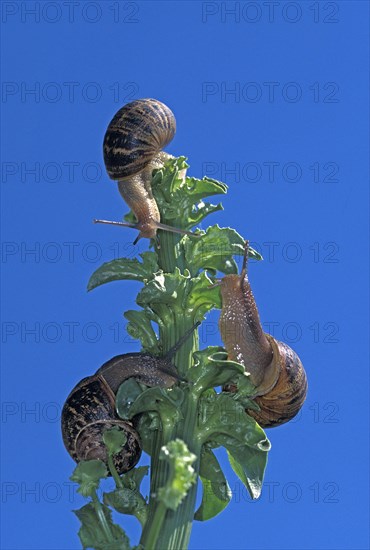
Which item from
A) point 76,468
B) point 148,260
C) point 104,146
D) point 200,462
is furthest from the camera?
point 104,146

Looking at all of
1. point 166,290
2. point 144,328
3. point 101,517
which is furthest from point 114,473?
point 166,290

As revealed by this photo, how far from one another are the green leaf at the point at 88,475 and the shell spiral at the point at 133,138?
7.74 feet

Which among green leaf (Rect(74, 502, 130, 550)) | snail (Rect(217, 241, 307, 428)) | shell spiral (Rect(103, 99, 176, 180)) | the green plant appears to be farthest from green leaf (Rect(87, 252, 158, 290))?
green leaf (Rect(74, 502, 130, 550))

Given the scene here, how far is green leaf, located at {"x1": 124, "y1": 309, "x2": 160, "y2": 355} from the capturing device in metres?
6.90

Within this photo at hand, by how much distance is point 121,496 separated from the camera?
6152mm

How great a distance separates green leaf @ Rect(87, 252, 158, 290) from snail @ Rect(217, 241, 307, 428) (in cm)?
60

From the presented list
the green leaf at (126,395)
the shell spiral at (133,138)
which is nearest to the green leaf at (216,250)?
the shell spiral at (133,138)

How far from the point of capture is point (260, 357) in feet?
21.9

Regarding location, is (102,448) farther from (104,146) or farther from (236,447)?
(104,146)

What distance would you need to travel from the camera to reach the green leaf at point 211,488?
6.63m

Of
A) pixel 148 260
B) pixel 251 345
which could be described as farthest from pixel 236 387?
pixel 148 260

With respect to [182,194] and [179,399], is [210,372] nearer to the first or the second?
[179,399]

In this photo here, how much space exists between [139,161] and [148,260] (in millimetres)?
813

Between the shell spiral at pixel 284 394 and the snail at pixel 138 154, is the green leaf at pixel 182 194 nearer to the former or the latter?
the snail at pixel 138 154
